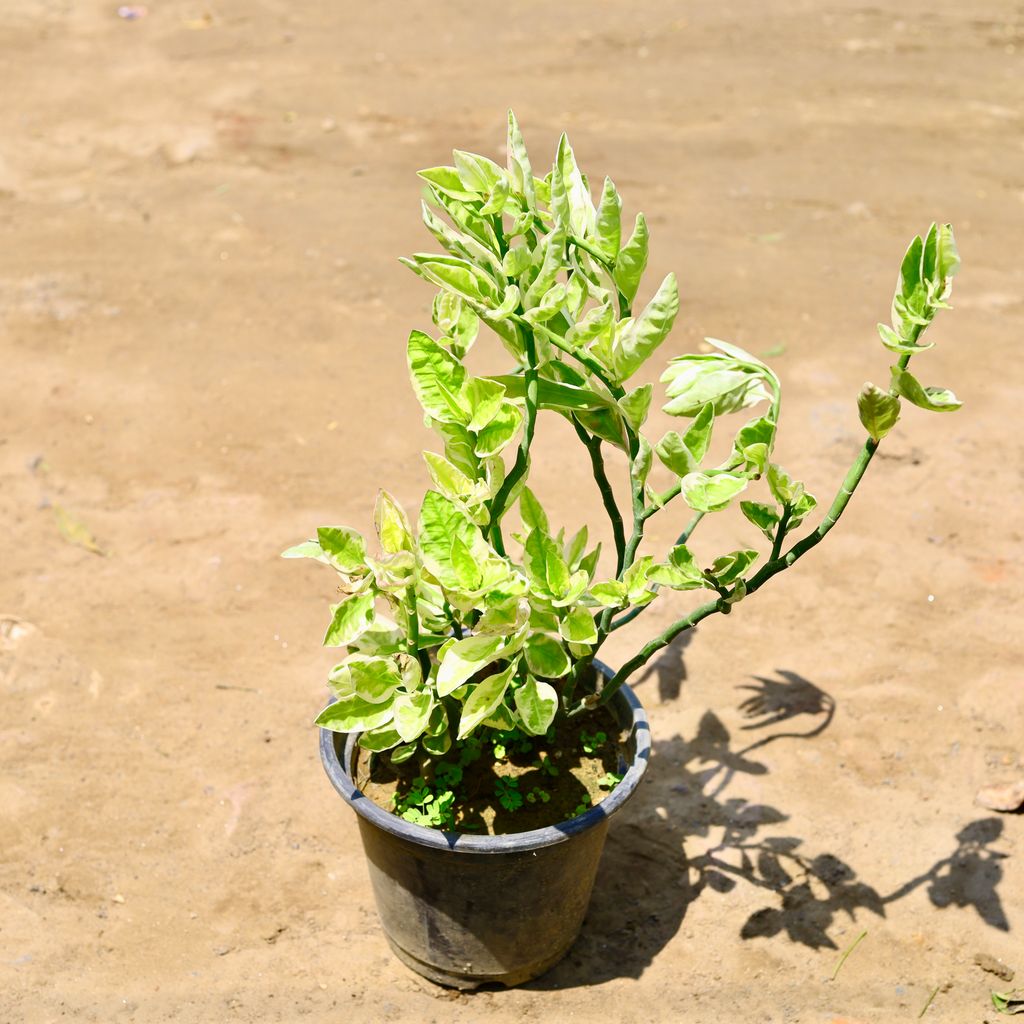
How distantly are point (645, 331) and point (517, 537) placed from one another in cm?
42

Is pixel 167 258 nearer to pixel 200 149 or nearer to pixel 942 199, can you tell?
pixel 200 149

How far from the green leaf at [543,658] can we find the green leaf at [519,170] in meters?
0.68

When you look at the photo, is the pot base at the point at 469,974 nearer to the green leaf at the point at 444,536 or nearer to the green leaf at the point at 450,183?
the green leaf at the point at 444,536

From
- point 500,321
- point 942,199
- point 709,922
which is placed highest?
point 500,321

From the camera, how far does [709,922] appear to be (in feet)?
8.20

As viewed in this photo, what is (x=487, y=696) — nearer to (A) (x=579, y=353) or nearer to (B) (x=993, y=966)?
(A) (x=579, y=353)

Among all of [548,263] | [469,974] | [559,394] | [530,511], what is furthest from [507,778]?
[548,263]

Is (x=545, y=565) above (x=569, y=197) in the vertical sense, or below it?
below

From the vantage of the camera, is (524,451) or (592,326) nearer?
(592,326)

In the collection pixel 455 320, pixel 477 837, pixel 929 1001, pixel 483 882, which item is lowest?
pixel 929 1001

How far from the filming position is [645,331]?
1.82m

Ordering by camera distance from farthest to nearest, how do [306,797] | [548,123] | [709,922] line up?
[548,123], [306,797], [709,922]

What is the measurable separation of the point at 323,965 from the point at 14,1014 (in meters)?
0.58

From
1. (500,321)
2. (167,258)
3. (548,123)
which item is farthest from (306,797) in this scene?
(548,123)
